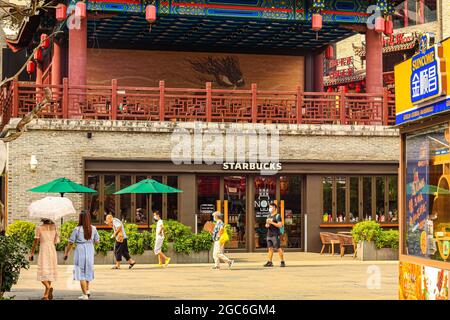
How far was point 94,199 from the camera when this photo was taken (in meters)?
30.3

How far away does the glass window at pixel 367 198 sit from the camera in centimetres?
3219

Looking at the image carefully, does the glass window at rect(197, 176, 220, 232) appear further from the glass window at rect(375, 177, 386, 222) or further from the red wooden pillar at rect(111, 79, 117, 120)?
the glass window at rect(375, 177, 386, 222)

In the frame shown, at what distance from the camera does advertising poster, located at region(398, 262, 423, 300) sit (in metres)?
12.8

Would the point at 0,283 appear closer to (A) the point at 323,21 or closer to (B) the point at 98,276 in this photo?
(B) the point at 98,276

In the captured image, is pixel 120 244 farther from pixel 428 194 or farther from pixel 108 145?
pixel 428 194

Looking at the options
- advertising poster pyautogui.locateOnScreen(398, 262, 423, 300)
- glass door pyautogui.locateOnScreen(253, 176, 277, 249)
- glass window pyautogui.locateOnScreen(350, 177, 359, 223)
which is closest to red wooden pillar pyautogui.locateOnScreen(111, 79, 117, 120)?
glass door pyautogui.locateOnScreen(253, 176, 277, 249)

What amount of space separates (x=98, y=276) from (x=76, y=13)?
10.2 m

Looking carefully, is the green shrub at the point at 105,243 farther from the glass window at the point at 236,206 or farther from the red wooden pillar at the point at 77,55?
the red wooden pillar at the point at 77,55

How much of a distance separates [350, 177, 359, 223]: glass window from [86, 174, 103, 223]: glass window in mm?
8365

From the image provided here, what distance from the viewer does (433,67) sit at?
1238cm

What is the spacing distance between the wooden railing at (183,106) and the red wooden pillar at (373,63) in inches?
16.8

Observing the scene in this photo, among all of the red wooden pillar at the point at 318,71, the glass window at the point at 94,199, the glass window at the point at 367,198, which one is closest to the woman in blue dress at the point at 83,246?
the glass window at the point at 94,199

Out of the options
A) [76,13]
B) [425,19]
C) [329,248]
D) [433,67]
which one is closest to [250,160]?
[329,248]

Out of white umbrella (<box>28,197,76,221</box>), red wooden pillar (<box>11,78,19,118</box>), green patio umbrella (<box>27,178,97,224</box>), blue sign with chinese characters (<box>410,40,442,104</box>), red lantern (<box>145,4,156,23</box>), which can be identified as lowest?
white umbrella (<box>28,197,76,221</box>)
